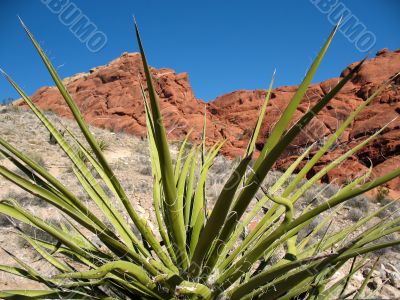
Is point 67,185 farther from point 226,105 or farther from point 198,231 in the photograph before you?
point 226,105

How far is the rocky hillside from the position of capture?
18219 millimetres

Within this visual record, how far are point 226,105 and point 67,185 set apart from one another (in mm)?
28213

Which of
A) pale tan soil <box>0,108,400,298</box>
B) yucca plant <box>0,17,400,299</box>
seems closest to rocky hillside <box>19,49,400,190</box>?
pale tan soil <box>0,108,400,298</box>

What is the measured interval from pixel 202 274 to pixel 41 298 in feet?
2.23

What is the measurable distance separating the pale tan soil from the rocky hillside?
352 inches

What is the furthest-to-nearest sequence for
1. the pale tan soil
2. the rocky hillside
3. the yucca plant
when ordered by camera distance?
1. the rocky hillside
2. the pale tan soil
3. the yucca plant

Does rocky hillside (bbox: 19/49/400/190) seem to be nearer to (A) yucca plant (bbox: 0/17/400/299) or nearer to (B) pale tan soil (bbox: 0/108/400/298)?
(B) pale tan soil (bbox: 0/108/400/298)

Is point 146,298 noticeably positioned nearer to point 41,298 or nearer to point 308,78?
point 41,298

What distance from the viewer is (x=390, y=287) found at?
134 inches

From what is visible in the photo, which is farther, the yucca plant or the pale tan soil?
the pale tan soil

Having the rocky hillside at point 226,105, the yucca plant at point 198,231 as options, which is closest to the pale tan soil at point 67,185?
the yucca plant at point 198,231

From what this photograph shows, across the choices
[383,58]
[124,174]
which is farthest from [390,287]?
[383,58]

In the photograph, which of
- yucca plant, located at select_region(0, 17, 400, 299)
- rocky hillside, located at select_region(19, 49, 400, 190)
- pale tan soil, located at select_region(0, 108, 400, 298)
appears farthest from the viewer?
rocky hillside, located at select_region(19, 49, 400, 190)

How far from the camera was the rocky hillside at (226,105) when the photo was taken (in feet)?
59.8
